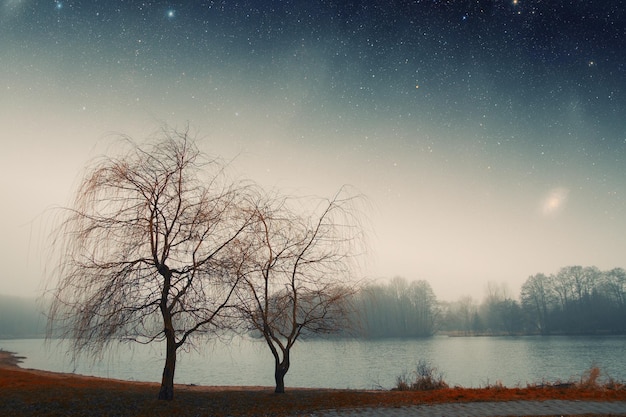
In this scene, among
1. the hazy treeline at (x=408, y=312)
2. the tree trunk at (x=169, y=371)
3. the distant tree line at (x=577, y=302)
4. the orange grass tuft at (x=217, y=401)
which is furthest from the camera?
the hazy treeline at (x=408, y=312)

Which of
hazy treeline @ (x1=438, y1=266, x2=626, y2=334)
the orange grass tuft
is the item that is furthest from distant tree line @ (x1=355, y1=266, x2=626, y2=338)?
the orange grass tuft

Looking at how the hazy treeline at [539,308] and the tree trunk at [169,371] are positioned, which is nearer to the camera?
the tree trunk at [169,371]

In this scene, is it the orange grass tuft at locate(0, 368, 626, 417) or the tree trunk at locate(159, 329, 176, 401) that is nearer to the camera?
the orange grass tuft at locate(0, 368, 626, 417)

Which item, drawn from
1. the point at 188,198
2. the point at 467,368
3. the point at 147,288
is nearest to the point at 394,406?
the point at 147,288

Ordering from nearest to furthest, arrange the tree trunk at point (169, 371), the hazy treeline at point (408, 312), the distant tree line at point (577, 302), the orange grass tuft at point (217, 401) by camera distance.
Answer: the orange grass tuft at point (217, 401) < the tree trunk at point (169, 371) < the distant tree line at point (577, 302) < the hazy treeline at point (408, 312)

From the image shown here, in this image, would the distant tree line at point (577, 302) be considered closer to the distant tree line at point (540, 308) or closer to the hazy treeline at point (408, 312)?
the distant tree line at point (540, 308)

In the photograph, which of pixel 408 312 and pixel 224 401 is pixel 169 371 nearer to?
pixel 224 401

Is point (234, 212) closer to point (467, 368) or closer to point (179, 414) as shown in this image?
point (179, 414)

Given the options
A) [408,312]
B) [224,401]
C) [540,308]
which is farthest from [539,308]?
[224,401]

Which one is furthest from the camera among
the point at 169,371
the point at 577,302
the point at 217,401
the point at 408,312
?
the point at 408,312

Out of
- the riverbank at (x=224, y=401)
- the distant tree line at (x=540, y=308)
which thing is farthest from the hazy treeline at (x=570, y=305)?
the riverbank at (x=224, y=401)

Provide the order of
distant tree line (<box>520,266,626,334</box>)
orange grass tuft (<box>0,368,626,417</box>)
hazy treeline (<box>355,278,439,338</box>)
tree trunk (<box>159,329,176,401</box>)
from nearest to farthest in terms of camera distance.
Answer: orange grass tuft (<box>0,368,626,417</box>)
tree trunk (<box>159,329,176,401</box>)
distant tree line (<box>520,266,626,334</box>)
hazy treeline (<box>355,278,439,338</box>)

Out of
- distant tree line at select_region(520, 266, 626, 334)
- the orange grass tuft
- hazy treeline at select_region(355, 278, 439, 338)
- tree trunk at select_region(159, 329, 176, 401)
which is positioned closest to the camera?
the orange grass tuft

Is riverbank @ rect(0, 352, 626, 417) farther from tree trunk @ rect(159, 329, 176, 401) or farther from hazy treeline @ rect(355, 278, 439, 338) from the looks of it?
hazy treeline @ rect(355, 278, 439, 338)
